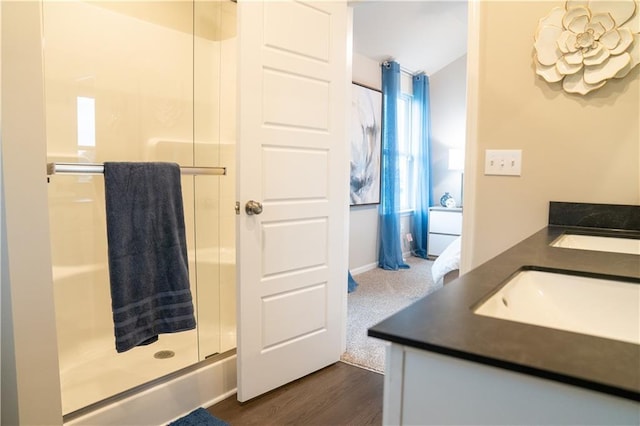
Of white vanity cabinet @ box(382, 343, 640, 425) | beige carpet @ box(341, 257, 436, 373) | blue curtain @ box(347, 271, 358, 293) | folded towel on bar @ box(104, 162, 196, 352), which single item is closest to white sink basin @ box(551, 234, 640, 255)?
white vanity cabinet @ box(382, 343, 640, 425)

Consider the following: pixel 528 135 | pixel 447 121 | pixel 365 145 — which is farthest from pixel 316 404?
pixel 447 121

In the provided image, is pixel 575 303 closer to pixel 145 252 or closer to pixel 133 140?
pixel 145 252

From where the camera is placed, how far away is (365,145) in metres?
4.62

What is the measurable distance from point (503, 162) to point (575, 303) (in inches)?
40.6

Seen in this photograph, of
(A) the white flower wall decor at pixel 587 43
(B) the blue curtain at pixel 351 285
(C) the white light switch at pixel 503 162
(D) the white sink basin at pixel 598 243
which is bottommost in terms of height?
(B) the blue curtain at pixel 351 285

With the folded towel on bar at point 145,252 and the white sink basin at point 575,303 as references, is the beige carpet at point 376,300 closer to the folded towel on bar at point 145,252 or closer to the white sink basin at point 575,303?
the folded towel on bar at point 145,252

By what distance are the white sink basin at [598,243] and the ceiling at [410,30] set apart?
2895 mm

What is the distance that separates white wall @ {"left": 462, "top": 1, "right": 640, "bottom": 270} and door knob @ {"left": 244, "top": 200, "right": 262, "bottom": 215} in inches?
39.0

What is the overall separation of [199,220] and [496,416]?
2.31 meters

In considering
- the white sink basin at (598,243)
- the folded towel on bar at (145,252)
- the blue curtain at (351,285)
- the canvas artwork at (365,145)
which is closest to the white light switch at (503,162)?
the white sink basin at (598,243)

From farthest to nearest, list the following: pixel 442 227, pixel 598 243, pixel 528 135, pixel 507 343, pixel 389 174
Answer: pixel 442 227 → pixel 389 174 → pixel 528 135 → pixel 598 243 → pixel 507 343

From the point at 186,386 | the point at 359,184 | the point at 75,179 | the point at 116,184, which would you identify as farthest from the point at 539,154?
the point at 359,184

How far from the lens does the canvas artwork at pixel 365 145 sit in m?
4.45

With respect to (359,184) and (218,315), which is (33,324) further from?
(359,184)
